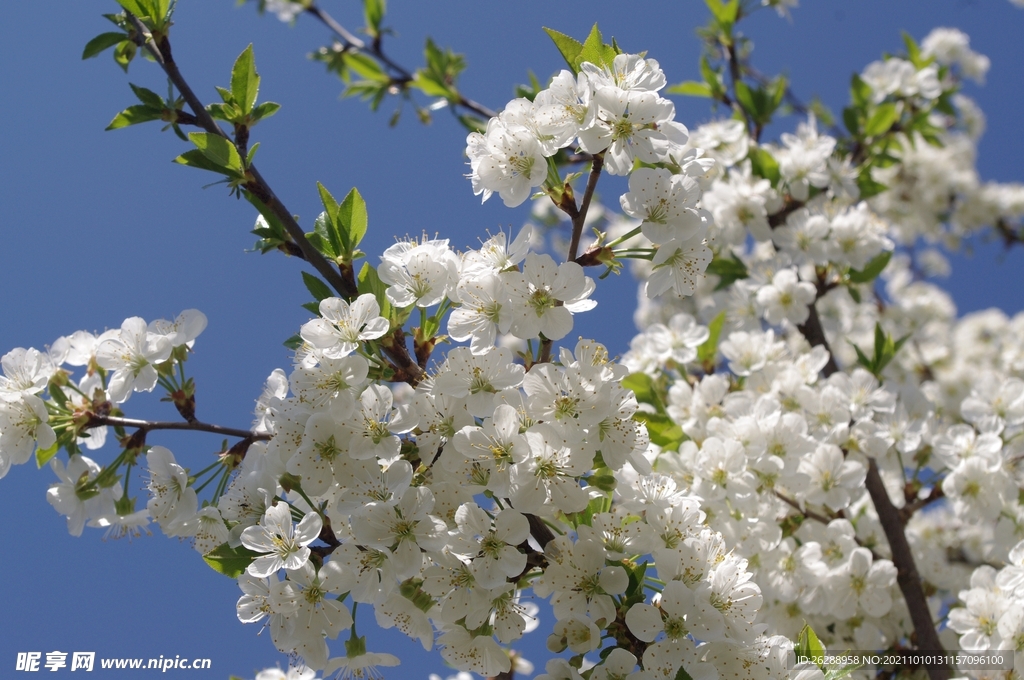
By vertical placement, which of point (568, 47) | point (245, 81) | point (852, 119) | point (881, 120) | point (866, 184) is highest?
point (852, 119)

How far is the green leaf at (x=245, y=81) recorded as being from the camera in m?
2.09

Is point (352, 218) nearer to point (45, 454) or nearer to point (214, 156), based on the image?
point (214, 156)

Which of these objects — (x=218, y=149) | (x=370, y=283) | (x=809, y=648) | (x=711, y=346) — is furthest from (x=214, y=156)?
(x=711, y=346)

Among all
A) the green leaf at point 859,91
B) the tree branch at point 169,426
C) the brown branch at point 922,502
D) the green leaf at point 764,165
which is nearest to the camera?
the tree branch at point 169,426

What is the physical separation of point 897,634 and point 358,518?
9.87 ft

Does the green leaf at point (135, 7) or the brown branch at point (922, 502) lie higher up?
the green leaf at point (135, 7)

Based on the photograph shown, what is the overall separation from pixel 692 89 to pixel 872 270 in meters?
1.59

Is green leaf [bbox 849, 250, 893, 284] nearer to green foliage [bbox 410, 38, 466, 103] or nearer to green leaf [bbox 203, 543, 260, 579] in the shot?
green foliage [bbox 410, 38, 466, 103]

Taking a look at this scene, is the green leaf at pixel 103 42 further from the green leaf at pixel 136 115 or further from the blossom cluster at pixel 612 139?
the blossom cluster at pixel 612 139

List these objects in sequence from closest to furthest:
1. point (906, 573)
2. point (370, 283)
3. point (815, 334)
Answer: point (370, 283) < point (906, 573) < point (815, 334)

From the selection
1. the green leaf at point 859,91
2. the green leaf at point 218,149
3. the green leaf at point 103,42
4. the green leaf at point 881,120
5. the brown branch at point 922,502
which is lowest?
the brown branch at point 922,502

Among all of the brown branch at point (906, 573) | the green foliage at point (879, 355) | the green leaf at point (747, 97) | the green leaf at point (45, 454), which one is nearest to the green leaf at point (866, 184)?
the green leaf at point (747, 97)

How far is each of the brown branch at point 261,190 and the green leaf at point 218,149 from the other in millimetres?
49

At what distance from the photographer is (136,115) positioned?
2.09 m
